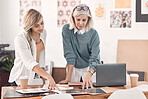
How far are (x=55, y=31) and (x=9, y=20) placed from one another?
0.81m

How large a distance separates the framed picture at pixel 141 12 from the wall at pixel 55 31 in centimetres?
7

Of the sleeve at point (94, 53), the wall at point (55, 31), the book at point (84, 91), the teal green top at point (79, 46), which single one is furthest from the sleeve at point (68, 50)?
the wall at point (55, 31)

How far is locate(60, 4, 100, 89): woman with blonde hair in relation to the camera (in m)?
2.74

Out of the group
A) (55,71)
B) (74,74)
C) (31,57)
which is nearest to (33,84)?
(31,57)

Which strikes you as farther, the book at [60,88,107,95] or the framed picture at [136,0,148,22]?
the framed picture at [136,0,148,22]

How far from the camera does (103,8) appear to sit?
15.8 feet

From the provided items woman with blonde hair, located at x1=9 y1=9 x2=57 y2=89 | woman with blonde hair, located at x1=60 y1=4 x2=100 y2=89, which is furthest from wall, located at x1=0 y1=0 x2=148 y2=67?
woman with blonde hair, located at x1=9 y1=9 x2=57 y2=89

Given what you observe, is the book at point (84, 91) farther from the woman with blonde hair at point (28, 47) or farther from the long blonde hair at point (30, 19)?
the long blonde hair at point (30, 19)

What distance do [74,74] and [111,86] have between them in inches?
19.9

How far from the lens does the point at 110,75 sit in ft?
7.93

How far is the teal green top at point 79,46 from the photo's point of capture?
2779 millimetres

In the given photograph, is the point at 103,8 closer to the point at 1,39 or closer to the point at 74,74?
the point at 1,39

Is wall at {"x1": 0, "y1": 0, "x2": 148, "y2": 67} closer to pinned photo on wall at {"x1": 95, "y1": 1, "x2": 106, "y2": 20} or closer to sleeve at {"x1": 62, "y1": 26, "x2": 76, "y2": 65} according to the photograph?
pinned photo on wall at {"x1": 95, "y1": 1, "x2": 106, "y2": 20}

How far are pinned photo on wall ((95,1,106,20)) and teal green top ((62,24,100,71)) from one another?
203 cm
